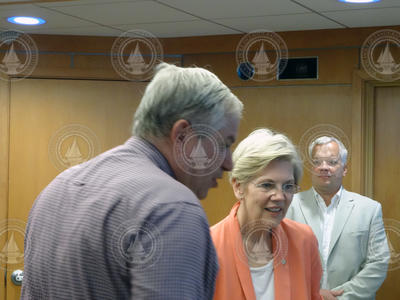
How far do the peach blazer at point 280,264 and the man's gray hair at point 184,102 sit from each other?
700 millimetres

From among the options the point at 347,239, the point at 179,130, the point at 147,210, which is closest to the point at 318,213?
the point at 347,239

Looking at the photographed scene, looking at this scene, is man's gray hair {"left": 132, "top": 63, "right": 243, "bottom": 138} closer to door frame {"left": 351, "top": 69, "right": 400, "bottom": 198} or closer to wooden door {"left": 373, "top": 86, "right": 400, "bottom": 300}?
door frame {"left": 351, "top": 69, "right": 400, "bottom": 198}

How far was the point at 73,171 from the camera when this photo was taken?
0.96 meters

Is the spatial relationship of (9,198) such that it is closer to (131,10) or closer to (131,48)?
(131,48)

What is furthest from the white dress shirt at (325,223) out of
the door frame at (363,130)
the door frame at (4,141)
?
the door frame at (4,141)

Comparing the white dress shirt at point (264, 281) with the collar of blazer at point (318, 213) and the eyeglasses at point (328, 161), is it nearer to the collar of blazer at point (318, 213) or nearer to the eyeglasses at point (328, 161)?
the collar of blazer at point (318, 213)

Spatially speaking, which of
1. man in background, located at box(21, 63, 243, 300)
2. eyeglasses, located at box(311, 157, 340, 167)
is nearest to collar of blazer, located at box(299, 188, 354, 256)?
eyeglasses, located at box(311, 157, 340, 167)

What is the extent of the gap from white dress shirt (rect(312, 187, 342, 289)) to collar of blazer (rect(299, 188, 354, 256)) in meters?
0.02

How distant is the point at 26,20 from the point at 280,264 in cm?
237

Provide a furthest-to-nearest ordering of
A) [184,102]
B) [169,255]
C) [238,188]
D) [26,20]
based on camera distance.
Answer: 1. [26,20]
2. [238,188]
3. [184,102]
4. [169,255]

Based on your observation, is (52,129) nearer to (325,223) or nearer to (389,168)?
(325,223)

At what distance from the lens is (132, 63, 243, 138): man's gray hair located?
0.94 meters

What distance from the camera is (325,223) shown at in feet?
10.0

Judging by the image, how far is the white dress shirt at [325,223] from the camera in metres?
2.97
